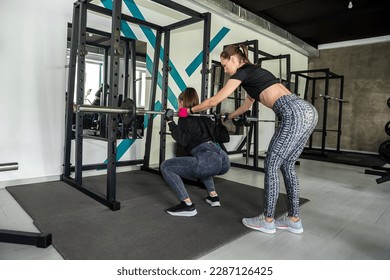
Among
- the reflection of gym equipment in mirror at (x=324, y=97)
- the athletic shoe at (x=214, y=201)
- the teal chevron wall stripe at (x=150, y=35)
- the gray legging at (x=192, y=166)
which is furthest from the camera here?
the reflection of gym equipment in mirror at (x=324, y=97)

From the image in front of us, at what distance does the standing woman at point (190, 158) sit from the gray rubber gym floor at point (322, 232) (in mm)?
591

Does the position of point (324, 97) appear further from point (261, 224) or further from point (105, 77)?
point (261, 224)

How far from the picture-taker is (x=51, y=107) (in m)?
3.17

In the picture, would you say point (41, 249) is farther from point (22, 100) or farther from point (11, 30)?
point (11, 30)

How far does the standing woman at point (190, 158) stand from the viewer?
2277 millimetres

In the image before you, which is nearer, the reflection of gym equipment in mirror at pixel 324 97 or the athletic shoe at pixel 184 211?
the athletic shoe at pixel 184 211


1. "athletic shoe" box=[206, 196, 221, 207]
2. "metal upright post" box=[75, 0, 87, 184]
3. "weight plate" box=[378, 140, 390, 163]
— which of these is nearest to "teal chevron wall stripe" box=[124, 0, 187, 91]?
"metal upright post" box=[75, 0, 87, 184]

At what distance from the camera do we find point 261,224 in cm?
207

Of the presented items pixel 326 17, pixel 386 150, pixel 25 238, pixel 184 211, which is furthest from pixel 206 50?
pixel 326 17

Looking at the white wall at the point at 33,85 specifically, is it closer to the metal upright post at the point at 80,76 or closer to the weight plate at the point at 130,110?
the metal upright post at the point at 80,76

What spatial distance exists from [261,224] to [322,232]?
0.46 m

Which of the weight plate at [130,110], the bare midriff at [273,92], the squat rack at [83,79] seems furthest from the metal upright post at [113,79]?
the bare midriff at [273,92]

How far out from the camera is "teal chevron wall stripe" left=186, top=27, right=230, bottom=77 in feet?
15.2

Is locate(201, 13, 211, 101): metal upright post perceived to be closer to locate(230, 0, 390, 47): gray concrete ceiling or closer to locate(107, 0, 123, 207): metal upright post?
locate(107, 0, 123, 207): metal upright post
